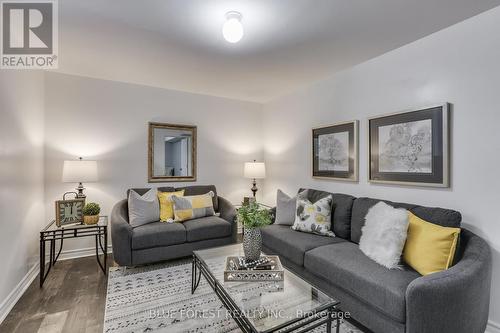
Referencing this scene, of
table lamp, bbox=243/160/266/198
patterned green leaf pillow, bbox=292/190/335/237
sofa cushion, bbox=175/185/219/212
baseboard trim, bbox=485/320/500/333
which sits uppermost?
table lamp, bbox=243/160/266/198

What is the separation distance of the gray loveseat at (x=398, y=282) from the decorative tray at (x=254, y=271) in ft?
1.51

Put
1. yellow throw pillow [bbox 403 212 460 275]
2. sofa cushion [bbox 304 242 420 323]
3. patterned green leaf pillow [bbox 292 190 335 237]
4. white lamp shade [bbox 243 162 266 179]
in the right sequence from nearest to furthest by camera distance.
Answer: sofa cushion [bbox 304 242 420 323] → yellow throw pillow [bbox 403 212 460 275] → patterned green leaf pillow [bbox 292 190 335 237] → white lamp shade [bbox 243 162 266 179]

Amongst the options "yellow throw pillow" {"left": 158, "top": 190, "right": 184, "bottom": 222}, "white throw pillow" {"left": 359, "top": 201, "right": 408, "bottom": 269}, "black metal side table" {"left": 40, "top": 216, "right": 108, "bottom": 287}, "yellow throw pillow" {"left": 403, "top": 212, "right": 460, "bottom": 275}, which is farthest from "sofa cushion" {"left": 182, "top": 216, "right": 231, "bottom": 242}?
"yellow throw pillow" {"left": 403, "top": 212, "right": 460, "bottom": 275}

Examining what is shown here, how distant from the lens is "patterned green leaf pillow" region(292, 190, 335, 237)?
270cm

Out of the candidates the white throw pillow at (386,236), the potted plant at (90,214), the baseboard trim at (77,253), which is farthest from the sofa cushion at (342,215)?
the baseboard trim at (77,253)

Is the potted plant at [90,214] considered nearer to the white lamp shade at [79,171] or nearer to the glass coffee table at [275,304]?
the white lamp shade at [79,171]

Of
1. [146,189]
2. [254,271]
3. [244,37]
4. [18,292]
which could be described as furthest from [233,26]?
[18,292]

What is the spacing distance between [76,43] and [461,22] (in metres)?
3.43

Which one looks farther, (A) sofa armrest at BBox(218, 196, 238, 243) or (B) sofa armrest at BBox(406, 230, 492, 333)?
(A) sofa armrest at BBox(218, 196, 238, 243)

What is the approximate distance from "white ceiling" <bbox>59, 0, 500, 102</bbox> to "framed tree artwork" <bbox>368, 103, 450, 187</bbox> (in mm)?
724

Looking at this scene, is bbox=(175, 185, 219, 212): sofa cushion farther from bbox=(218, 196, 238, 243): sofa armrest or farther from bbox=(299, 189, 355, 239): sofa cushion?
bbox=(299, 189, 355, 239): sofa cushion

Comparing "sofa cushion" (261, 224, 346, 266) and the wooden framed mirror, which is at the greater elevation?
the wooden framed mirror

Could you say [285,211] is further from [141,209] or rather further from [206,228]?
[141,209]

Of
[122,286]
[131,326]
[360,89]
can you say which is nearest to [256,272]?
[131,326]
